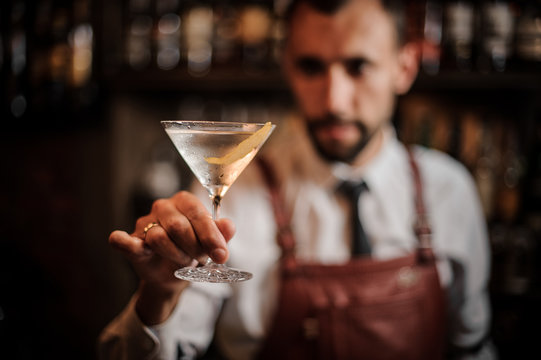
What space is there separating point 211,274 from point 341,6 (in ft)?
3.34

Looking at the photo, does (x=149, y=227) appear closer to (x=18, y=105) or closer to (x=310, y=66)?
(x=310, y=66)

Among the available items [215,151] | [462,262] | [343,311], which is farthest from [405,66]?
[215,151]

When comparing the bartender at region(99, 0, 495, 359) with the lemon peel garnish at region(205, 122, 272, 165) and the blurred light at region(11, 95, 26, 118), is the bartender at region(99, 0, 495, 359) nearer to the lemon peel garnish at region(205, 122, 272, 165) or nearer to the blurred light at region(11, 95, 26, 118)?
the lemon peel garnish at region(205, 122, 272, 165)

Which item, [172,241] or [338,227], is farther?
[338,227]

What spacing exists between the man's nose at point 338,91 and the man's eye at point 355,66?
0.02m

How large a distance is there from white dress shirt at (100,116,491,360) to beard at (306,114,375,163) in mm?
67

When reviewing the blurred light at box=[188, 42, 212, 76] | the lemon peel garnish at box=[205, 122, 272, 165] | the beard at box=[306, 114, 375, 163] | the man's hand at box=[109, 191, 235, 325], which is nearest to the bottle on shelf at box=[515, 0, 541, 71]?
the beard at box=[306, 114, 375, 163]

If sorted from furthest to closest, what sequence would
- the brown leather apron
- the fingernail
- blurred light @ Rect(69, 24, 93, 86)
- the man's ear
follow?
blurred light @ Rect(69, 24, 93, 86), the man's ear, the brown leather apron, the fingernail

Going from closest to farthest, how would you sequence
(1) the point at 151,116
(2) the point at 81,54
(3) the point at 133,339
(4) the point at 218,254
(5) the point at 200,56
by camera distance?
(4) the point at 218,254
(3) the point at 133,339
(5) the point at 200,56
(2) the point at 81,54
(1) the point at 151,116

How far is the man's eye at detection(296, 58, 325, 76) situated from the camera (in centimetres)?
154

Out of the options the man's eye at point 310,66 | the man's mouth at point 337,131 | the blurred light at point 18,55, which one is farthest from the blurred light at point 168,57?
the man's mouth at point 337,131

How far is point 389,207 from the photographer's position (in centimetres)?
171

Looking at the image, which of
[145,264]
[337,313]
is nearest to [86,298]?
[337,313]

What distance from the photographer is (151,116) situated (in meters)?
2.56
